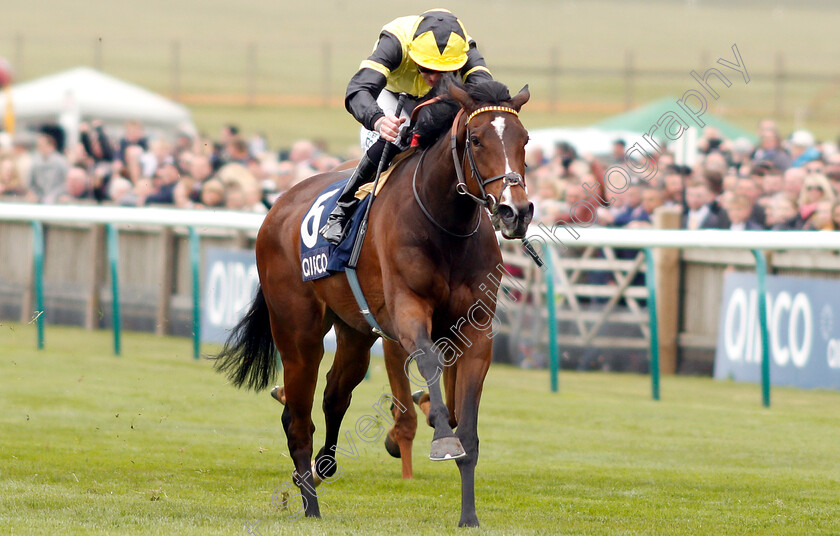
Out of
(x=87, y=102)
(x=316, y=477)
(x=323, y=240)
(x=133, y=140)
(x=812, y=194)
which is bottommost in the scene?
(x=316, y=477)

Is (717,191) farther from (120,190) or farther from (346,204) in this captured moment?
(120,190)

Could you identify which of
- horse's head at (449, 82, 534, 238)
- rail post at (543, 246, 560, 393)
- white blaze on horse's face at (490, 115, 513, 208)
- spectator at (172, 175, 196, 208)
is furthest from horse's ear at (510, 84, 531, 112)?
spectator at (172, 175, 196, 208)

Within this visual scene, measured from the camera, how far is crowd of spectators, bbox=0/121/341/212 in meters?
13.8

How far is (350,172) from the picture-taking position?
23.0ft

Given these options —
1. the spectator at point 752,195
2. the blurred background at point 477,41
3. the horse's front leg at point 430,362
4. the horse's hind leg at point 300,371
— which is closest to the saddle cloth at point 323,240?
the horse's hind leg at point 300,371

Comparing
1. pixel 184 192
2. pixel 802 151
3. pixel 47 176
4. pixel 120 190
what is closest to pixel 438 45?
pixel 802 151

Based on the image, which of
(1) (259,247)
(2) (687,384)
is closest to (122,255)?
(2) (687,384)

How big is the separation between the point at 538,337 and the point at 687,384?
1.39 m

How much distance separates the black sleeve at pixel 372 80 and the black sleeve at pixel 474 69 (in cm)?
32

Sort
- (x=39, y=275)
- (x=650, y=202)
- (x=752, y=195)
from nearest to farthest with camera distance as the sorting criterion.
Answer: (x=752, y=195) → (x=650, y=202) → (x=39, y=275)

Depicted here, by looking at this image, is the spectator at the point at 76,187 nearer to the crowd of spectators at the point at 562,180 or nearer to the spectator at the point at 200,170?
the crowd of spectators at the point at 562,180

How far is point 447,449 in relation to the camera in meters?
5.16

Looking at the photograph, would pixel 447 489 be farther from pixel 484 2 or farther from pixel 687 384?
pixel 484 2

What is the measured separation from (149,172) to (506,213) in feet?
41.2
